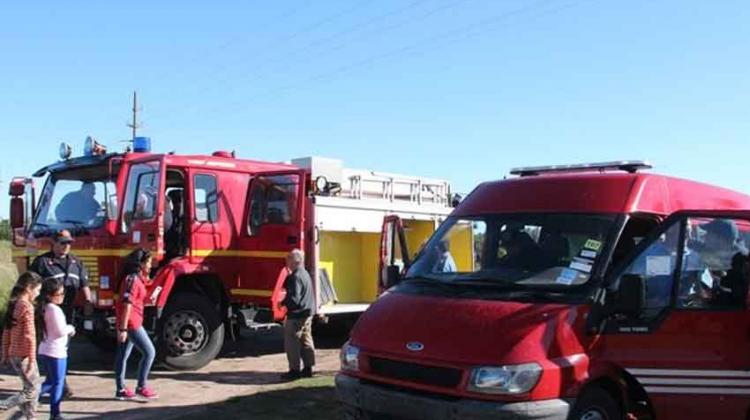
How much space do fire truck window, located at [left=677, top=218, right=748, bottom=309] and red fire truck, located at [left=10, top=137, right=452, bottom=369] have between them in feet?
17.4

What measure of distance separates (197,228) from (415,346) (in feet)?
20.5

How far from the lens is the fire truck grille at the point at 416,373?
5586 mm

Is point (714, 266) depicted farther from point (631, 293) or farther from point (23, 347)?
point (23, 347)

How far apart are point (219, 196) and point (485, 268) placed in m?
5.98

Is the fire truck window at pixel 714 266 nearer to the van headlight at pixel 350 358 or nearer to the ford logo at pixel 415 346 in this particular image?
the ford logo at pixel 415 346

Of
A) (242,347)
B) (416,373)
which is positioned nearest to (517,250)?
(416,373)

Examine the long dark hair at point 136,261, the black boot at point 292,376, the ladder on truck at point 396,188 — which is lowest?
the black boot at point 292,376

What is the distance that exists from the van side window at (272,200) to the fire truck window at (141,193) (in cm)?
155

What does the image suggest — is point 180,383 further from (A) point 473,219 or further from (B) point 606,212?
(B) point 606,212

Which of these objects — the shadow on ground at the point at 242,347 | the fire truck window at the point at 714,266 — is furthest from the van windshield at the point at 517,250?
the shadow on ground at the point at 242,347

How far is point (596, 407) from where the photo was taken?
5.71 metres

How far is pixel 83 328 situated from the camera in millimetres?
10750

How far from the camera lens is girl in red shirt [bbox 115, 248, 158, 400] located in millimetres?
9133

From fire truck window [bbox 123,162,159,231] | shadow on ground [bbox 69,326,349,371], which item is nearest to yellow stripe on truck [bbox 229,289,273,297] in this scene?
shadow on ground [bbox 69,326,349,371]
